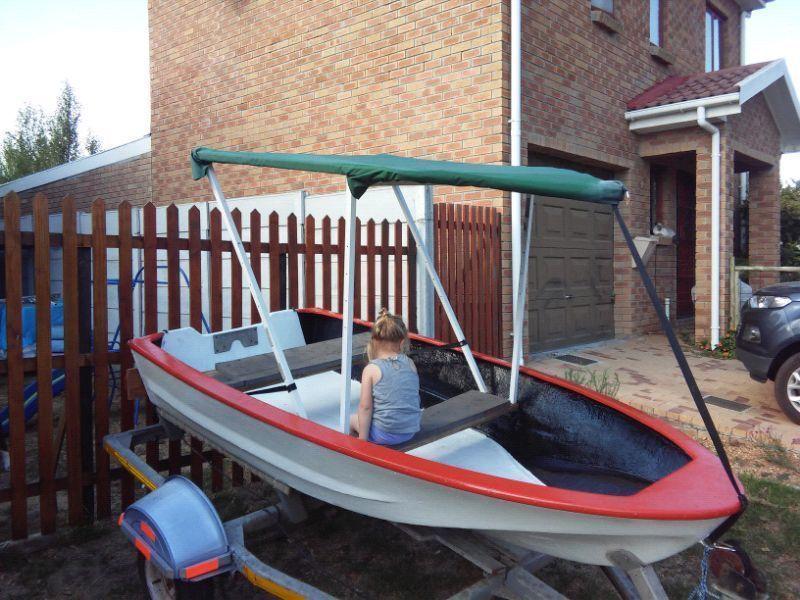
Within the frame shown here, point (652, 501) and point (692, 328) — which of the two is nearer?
point (652, 501)

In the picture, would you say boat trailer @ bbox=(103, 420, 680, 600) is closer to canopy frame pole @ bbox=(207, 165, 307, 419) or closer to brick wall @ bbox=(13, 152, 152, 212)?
canopy frame pole @ bbox=(207, 165, 307, 419)

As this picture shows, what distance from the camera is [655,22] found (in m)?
10.1

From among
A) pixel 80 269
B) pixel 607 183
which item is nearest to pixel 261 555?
pixel 80 269

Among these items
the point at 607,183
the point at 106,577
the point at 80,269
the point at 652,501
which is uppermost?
the point at 607,183

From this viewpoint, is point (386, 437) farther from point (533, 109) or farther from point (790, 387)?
point (533, 109)

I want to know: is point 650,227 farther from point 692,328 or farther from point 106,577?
point 106,577

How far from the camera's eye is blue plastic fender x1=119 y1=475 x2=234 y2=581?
231 centimetres

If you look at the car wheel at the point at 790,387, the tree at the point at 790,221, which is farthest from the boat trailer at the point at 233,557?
the tree at the point at 790,221

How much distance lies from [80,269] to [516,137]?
4899 millimetres

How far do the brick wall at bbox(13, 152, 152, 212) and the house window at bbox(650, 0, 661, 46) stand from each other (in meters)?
9.15

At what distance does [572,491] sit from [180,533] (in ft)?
4.97

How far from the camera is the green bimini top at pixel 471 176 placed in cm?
203

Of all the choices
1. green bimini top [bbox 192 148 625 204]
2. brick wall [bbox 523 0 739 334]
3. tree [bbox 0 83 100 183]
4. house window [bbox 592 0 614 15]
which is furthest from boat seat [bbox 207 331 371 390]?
tree [bbox 0 83 100 183]

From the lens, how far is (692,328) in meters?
11.0
